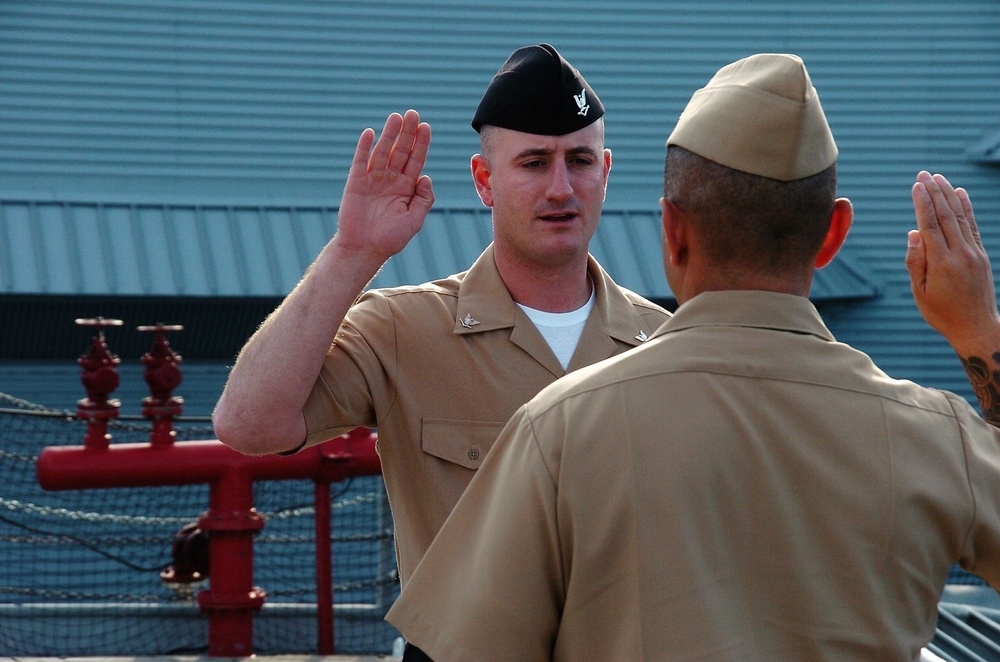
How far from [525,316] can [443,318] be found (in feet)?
0.58

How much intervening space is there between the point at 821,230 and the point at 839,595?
1.54 ft

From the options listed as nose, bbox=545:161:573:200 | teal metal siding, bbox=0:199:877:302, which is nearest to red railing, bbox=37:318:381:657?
nose, bbox=545:161:573:200

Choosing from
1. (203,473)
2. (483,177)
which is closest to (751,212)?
(483,177)

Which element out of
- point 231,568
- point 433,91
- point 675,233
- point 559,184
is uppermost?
point 433,91

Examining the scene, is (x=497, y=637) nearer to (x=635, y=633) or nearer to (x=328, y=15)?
(x=635, y=633)

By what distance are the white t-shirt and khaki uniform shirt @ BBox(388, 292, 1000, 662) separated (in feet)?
3.35

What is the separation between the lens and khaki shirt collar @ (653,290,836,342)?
1.49m

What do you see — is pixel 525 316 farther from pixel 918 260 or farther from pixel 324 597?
pixel 324 597

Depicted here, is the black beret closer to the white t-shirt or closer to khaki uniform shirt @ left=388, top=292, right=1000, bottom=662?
the white t-shirt

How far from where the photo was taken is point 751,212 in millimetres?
1486

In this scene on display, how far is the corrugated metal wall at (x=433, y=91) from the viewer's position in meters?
10.6

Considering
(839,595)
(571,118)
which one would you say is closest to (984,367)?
(839,595)

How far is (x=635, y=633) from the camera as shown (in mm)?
1404

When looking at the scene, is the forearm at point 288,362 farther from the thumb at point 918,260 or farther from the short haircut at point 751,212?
the thumb at point 918,260
